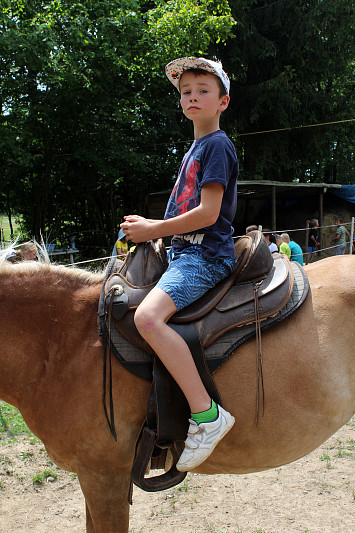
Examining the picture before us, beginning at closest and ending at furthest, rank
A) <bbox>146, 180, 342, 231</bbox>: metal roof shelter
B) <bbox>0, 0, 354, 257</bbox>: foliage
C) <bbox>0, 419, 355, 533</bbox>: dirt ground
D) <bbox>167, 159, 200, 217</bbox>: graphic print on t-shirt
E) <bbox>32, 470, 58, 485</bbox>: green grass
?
1. <bbox>167, 159, 200, 217</bbox>: graphic print on t-shirt
2. <bbox>0, 419, 355, 533</bbox>: dirt ground
3. <bbox>32, 470, 58, 485</bbox>: green grass
4. <bbox>0, 0, 354, 257</bbox>: foliage
5. <bbox>146, 180, 342, 231</bbox>: metal roof shelter

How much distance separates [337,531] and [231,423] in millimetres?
1676

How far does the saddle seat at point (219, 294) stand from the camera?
6.29ft

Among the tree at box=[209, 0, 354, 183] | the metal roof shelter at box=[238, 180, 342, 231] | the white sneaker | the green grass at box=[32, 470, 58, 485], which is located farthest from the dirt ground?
the tree at box=[209, 0, 354, 183]

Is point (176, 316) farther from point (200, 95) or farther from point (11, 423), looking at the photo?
point (11, 423)

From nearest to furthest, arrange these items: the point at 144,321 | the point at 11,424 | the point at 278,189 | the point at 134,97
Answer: the point at 144,321, the point at 11,424, the point at 134,97, the point at 278,189

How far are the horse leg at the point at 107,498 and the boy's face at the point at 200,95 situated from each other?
187 centimetres

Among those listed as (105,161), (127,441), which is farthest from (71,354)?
(105,161)

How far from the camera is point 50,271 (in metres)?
2.17

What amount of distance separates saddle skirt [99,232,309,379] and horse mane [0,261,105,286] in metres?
0.20

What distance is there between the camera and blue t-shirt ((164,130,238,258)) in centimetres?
191

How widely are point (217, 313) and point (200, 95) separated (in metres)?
1.12

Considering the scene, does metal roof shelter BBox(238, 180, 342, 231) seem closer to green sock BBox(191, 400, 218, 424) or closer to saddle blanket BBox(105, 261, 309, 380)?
saddle blanket BBox(105, 261, 309, 380)

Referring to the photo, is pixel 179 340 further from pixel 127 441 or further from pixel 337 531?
pixel 337 531

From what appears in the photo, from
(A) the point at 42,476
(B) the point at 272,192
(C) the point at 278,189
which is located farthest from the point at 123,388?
(C) the point at 278,189
